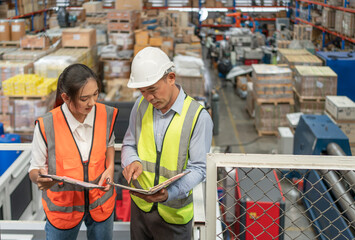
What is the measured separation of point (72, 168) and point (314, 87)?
740 centimetres

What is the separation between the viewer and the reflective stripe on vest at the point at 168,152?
216 centimetres

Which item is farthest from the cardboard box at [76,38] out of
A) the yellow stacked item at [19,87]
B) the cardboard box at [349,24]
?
the cardboard box at [349,24]

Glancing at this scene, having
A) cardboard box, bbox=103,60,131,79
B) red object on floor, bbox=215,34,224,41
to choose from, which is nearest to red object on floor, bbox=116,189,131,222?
cardboard box, bbox=103,60,131,79

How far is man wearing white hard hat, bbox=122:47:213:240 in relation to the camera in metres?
2.13

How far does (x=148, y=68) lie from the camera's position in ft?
6.93

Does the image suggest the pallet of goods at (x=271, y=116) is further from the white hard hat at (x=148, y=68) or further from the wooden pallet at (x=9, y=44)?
the white hard hat at (x=148, y=68)

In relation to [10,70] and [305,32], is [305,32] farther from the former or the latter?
[10,70]

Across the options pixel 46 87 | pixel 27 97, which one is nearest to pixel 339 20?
pixel 46 87

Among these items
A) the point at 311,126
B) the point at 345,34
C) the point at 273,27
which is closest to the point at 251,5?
the point at 273,27

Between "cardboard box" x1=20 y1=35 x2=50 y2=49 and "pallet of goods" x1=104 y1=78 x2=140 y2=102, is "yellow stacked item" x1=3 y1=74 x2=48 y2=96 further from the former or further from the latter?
"cardboard box" x1=20 y1=35 x2=50 y2=49

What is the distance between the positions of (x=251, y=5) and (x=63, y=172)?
2229 cm

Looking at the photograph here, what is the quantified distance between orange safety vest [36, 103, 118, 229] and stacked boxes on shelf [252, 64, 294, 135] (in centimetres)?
730

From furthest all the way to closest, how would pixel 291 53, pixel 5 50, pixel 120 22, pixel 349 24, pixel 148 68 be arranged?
pixel 349 24 → pixel 291 53 → pixel 120 22 → pixel 5 50 → pixel 148 68

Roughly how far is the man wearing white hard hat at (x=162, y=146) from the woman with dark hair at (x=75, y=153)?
6.2 inches
